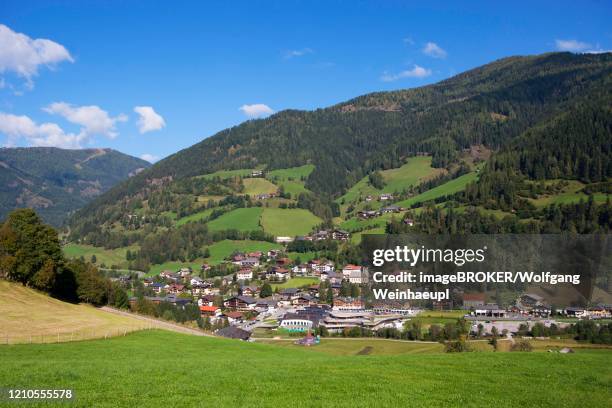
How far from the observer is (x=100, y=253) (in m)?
161

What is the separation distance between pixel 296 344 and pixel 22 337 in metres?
33.3

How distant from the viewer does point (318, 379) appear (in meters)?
16.8

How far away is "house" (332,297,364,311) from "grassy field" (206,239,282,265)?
66.3 metres

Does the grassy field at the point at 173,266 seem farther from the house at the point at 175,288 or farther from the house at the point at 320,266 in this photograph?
the house at the point at 320,266

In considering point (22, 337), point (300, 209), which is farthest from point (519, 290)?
point (300, 209)

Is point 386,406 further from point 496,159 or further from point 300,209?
point 300,209

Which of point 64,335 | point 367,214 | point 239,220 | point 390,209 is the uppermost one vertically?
point 390,209

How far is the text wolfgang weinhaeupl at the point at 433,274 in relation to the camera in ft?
136

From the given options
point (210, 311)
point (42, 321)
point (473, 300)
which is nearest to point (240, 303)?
point (210, 311)

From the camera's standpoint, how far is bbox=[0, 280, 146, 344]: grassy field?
30.4 metres

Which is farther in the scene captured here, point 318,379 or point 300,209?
point 300,209

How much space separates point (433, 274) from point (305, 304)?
5314cm

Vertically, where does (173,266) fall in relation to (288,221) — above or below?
below

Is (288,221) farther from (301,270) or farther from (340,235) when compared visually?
(301,270)
